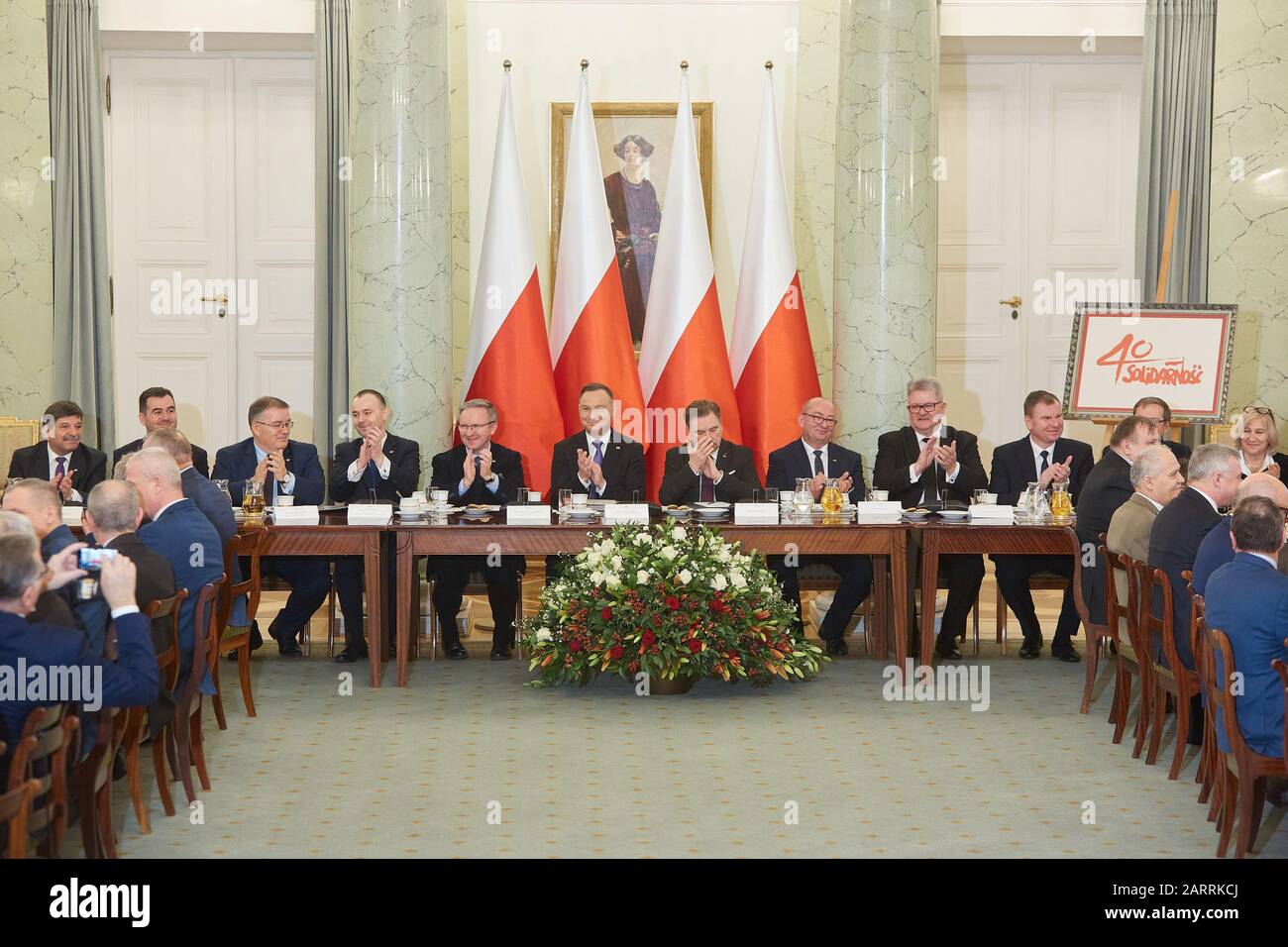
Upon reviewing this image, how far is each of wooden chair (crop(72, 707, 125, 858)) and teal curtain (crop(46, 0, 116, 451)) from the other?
6.65 m

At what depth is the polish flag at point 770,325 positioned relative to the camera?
30.7 ft

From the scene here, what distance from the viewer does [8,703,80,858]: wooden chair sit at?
10.7ft

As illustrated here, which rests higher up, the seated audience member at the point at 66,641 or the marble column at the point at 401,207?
the marble column at the point at 401,207

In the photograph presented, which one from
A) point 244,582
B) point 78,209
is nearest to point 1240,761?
point 244,582

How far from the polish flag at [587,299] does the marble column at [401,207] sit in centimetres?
78

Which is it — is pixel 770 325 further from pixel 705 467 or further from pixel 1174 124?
pixel 1174 124

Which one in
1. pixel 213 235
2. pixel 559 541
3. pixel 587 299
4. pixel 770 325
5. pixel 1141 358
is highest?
pixel 213 235

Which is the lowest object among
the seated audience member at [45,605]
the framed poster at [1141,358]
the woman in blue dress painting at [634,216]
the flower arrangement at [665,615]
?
the flower arrangement at [665,615]

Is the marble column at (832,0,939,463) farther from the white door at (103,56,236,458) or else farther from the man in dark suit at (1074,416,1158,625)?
the white door at (103,56,236,458)

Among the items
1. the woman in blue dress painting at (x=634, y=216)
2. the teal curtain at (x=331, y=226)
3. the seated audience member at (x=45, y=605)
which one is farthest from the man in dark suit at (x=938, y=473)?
the seated audience member at (x=45, y=605)

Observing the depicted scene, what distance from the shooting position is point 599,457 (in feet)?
27.4

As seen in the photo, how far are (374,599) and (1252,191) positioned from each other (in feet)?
21.4

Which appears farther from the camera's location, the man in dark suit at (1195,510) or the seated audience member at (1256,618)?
the man in dark suit at (1195,510)

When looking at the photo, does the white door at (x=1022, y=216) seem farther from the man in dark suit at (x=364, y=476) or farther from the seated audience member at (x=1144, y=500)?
the seated audience member at (x=1144, y=500)
